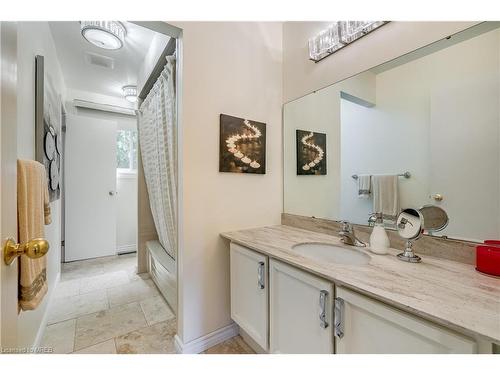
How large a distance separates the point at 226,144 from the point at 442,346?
1375mm

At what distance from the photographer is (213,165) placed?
4.87 feet

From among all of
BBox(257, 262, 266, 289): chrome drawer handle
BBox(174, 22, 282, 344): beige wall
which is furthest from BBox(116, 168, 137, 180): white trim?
BBox(257, 262, 266, 289): chrome drawer handle

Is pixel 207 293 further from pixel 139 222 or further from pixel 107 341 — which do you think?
pixel 139 222

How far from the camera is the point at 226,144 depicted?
152cm

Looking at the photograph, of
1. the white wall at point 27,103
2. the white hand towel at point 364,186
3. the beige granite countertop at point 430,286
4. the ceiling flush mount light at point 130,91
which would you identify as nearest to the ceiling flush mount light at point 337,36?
the white hand towel at point 364,186

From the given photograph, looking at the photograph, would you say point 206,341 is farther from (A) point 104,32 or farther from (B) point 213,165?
(A) point 104,32

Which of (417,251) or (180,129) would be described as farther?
(180,129)

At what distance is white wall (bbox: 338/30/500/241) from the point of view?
932mm

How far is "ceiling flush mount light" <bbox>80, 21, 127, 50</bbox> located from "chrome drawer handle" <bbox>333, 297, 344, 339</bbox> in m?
2.46

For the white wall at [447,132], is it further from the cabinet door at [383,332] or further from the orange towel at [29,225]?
the orange towel at [29,225]

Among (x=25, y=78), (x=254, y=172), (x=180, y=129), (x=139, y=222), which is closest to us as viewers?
(x=25, y=78)

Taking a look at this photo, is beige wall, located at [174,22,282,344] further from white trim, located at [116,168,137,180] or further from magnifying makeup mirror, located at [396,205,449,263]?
white trim, located at [116,168,137,180]

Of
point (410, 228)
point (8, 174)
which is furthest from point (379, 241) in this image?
point (8, 174)
